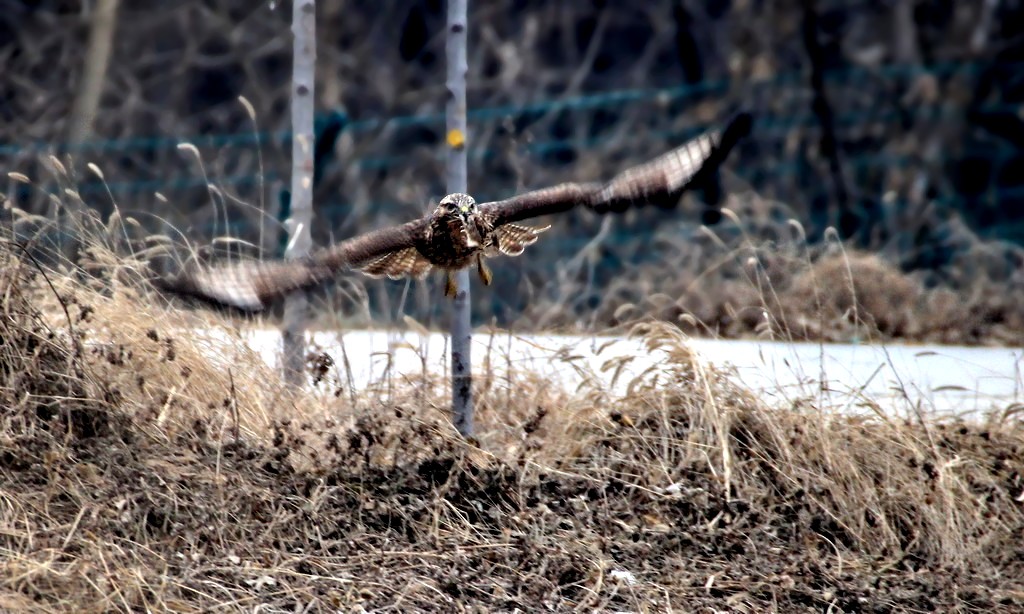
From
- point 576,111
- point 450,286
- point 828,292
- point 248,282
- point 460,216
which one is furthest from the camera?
point 576,111

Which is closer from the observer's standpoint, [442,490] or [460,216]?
[442,490]

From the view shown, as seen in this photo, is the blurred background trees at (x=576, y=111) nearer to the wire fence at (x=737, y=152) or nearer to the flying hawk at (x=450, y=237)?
the wire fence at (x=737, y=152)

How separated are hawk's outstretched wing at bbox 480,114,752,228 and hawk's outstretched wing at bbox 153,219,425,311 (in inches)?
19.7

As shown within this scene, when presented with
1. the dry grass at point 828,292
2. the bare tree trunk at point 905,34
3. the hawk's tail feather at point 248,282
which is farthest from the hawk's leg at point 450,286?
the bare tree trunk at point 905,34

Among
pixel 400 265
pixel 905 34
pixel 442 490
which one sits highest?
pixel 905 34

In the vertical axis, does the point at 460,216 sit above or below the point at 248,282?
above

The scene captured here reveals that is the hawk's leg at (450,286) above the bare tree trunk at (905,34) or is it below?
below

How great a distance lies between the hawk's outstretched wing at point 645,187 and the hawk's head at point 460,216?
0.35ft

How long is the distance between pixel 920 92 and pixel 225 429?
8818mm

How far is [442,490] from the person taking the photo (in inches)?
172

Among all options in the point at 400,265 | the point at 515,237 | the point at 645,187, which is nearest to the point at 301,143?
the point at 400,265

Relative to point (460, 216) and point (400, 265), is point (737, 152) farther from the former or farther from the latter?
point (460, 216)

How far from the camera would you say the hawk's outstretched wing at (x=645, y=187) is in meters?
4.23

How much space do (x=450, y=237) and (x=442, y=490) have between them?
931 mm
